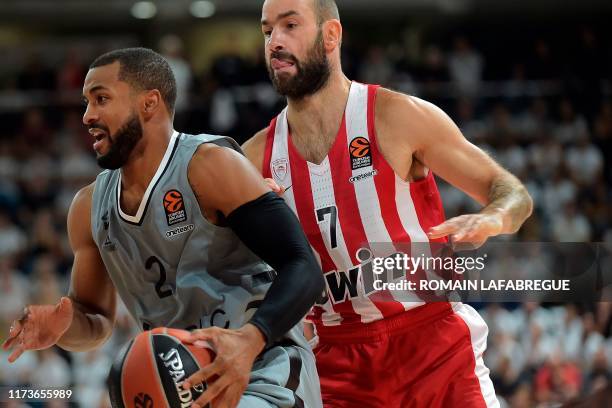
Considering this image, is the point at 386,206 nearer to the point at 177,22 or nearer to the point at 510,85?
the point at 510,85

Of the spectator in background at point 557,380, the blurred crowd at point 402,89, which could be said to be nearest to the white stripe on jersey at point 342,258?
the spectator in background at point 557,380

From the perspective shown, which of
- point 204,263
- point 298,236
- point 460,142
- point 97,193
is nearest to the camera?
point 298,236

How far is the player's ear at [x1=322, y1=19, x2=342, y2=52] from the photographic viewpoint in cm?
434

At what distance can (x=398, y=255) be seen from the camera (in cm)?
413

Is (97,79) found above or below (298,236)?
above

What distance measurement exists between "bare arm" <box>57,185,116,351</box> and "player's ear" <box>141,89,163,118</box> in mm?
454

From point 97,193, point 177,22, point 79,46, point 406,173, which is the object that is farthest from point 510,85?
point 97,193

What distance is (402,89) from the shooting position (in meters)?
13.3

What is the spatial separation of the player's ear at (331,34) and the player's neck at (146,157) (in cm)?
117

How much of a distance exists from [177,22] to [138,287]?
14.0 metres

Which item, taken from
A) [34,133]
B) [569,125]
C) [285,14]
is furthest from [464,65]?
[285,14]

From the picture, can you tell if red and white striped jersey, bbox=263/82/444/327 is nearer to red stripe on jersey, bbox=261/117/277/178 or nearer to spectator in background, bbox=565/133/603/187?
red stripe on jersey, bbox=261/117/277/178

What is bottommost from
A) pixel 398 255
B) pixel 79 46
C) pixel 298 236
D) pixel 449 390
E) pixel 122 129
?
pixel 449 390

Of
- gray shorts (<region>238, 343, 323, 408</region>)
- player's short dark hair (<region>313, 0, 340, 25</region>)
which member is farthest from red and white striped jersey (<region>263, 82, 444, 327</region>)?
gray shorts (<region>238, 343, 323, 408</region>)
